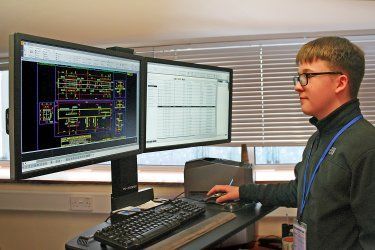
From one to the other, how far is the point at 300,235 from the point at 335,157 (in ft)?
0.89

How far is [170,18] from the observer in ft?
6.79

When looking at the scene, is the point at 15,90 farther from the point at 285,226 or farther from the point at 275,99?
the point at 275,99

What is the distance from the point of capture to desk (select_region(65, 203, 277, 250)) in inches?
42.8

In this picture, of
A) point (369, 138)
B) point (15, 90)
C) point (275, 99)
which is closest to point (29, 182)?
point (15, 90)

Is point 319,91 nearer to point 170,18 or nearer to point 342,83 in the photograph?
point 342,83

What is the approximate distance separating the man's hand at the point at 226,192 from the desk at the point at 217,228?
4 cm

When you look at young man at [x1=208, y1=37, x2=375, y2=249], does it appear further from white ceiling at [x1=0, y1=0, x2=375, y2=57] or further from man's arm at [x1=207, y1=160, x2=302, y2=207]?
white ceiling at [x1=0, y1=0, x2=375, y2=57]

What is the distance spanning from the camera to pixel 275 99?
2.20 meters

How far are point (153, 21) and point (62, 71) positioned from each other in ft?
3.29

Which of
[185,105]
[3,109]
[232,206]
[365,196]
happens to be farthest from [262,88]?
[3,109]

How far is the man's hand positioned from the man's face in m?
0.44

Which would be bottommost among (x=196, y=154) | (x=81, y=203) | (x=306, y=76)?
(x=81, y=203)

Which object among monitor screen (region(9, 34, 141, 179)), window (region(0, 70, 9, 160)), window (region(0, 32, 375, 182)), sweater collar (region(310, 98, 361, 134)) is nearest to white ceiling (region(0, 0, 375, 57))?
window (region(0, 32, 375, 182))

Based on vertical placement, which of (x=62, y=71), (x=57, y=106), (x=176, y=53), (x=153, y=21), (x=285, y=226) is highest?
(x=153, y=21)
